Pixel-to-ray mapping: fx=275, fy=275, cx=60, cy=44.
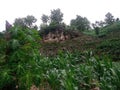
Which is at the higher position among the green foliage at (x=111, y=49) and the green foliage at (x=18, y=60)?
the green foliage at (x=111, y=49)

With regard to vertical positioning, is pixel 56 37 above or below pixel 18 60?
above

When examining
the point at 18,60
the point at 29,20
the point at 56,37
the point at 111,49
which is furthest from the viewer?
the point at 29,20

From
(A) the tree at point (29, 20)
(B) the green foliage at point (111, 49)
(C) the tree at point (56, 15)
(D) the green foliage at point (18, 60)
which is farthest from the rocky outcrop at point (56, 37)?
(D) the green foliage at point (18, 60)

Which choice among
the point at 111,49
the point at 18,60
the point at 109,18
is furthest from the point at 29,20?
the point at 18,60

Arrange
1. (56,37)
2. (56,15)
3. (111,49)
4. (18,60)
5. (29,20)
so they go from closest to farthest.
Answer: (18,60) → (111,49) → (56,37) → (56,15) → (29,20)

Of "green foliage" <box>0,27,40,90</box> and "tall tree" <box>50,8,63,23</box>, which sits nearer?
"green foliage" <box>0,27,40,90</box>

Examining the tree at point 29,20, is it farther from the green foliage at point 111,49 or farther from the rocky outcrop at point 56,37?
the green foliage at point 111,49

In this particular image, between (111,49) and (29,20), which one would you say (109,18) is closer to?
(29,20)

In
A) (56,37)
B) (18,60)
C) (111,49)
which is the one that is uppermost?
(56,37)

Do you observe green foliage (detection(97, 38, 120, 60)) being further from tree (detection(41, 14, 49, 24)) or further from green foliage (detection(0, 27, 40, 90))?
tree (detection(41, 14, 49, 24))

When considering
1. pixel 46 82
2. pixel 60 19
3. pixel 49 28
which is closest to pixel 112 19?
pixel 60 19

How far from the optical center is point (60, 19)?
51875mm

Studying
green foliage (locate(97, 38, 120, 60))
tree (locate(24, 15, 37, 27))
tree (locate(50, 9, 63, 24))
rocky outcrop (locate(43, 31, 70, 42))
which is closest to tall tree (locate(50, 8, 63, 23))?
tree (locate(50, 9, 63, 24))

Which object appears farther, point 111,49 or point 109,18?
point 109,18
